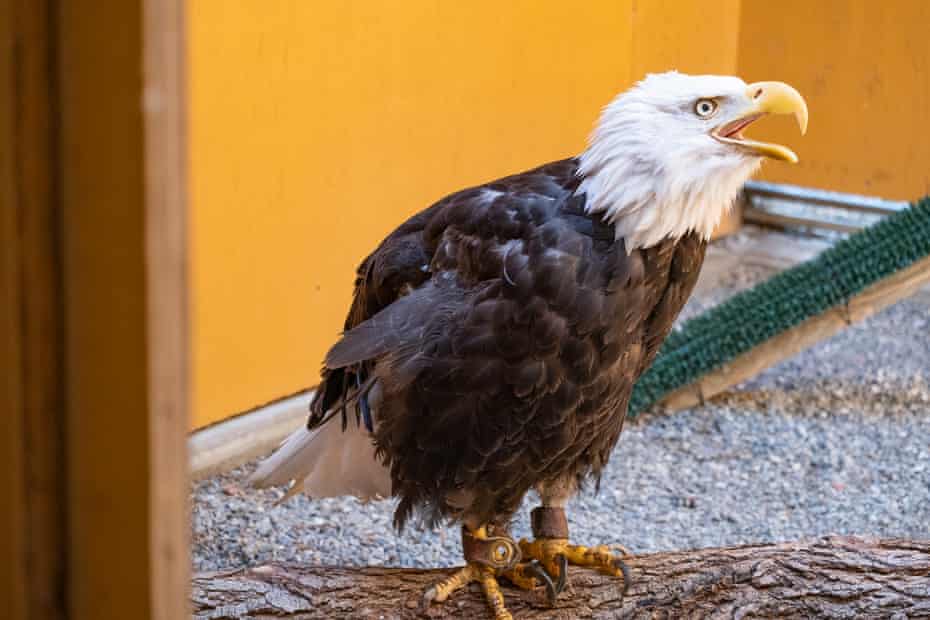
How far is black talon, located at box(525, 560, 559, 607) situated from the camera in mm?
2236

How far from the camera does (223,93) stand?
3232 millimetres

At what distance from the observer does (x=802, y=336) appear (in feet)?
13.0

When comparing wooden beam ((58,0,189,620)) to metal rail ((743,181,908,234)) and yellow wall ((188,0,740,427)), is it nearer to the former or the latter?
yellow wall ((188,0,740,427))

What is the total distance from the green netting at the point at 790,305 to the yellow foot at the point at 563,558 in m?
1.52

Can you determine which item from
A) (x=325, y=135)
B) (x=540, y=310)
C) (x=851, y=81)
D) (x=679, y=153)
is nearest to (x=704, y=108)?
(x=679, y=153)

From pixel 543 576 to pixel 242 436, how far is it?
61.1 inches

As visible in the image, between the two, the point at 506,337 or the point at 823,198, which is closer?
the point at 506,337

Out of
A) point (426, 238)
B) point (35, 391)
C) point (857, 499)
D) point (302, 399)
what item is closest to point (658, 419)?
point (857, 499)

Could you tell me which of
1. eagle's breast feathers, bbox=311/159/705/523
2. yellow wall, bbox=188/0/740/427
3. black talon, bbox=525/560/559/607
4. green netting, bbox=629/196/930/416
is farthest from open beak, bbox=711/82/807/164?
green netting, bbox=629/196/930/416

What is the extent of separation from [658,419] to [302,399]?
1201 mm

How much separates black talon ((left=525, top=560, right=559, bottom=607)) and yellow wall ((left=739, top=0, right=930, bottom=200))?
8.84 ft

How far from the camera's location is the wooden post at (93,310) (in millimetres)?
728

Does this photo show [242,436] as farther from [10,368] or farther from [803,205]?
[803,205]

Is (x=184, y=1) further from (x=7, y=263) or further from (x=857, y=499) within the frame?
(x=857, y=499)
